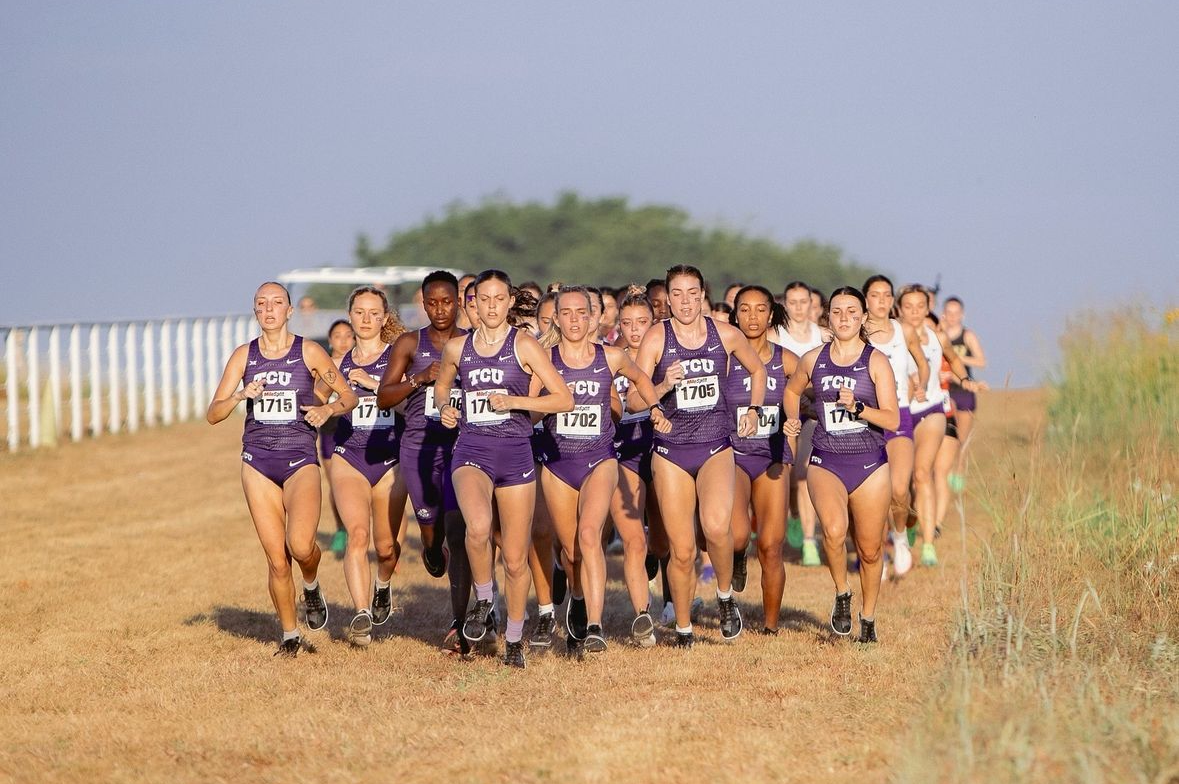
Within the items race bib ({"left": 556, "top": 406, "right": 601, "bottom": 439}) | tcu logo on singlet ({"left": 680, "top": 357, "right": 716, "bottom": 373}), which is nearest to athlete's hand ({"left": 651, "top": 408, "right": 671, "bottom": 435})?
race bib ({"left": 556, "top": 406, "right": 601, "bottom": 439})

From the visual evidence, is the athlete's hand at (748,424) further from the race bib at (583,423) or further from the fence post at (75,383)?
the fence post at (75,383)

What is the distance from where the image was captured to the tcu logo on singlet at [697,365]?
981 cm

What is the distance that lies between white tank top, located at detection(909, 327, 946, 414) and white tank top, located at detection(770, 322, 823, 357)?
1160 millimetres

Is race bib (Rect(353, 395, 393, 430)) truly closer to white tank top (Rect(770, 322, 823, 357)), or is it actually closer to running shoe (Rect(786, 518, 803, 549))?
white tank top (Rect(770, 322, 823, 357))

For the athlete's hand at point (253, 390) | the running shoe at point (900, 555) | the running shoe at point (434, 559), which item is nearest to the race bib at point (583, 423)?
the running shoe at point (434, 559)

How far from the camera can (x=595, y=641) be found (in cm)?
955

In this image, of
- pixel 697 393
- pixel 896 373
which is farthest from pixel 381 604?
pixel 896 373

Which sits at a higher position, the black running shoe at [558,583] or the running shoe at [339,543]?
the black running shoe at [558,583]

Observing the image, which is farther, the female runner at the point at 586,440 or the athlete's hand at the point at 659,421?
the female runner at the point at 586,440

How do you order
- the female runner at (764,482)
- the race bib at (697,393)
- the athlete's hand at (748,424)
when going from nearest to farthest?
1. the athlete's hand at (748,424)
2. the race bib at (697,393)
3. the female runner at (764,482)

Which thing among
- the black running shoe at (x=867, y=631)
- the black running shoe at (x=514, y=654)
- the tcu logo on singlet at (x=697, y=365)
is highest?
the tcu logo on singlet at (x=697, y=365)

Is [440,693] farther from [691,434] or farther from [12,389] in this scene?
[12,389]

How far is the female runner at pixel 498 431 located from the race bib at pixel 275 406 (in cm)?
90

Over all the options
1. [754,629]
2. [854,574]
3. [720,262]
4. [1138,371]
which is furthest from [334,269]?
[720,262]
